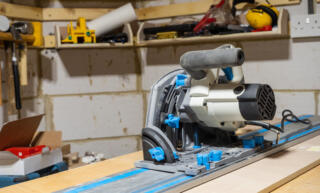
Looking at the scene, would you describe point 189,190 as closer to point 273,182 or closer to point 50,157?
point 273,182

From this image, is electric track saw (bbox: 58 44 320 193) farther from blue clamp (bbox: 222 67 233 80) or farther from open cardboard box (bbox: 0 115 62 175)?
open cardboard box (bbox: 0 115 62 175)

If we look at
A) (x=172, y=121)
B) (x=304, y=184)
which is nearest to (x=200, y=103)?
(x=172, y=121)

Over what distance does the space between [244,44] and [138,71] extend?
2.99 feet

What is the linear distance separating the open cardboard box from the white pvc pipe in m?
0.99

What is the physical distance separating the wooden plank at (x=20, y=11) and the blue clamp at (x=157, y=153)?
175cm

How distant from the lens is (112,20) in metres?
2.53

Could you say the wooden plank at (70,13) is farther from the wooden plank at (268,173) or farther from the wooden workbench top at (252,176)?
the wooden plank at (268,173)

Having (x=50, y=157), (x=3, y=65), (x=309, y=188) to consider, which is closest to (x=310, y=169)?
(x=309, y=188)

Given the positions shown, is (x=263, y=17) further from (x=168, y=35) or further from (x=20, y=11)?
(x=20, y=11)

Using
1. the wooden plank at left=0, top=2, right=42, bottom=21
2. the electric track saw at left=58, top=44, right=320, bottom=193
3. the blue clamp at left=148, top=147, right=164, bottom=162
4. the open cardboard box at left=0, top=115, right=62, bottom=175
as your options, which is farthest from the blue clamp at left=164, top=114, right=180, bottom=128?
the wooden plank at left=0, top=2, right=42, bottom=21

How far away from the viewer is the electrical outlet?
2.07 metres

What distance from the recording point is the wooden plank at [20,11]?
231 cm

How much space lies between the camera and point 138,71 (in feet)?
9.36

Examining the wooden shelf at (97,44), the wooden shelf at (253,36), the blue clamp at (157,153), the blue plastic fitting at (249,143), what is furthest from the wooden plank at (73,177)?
the wooden shelf at (97,44)
